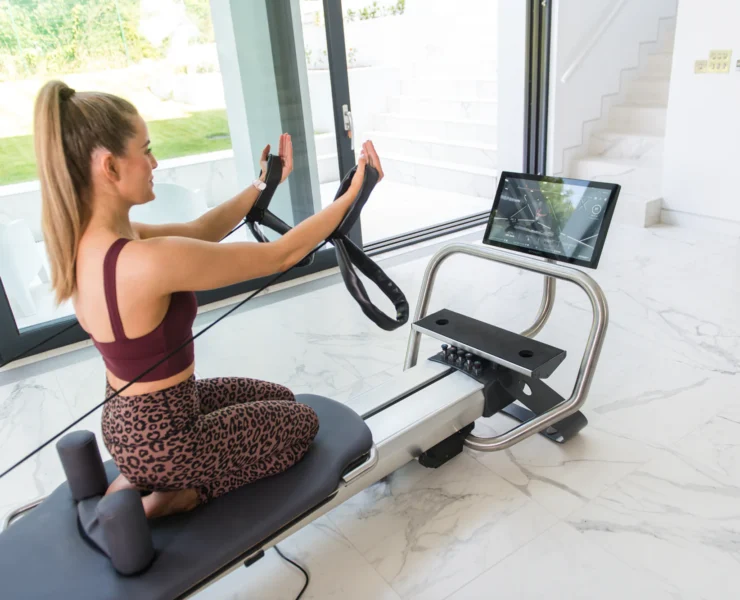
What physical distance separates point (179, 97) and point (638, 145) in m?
3.39

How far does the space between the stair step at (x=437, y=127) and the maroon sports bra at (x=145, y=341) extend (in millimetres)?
5148

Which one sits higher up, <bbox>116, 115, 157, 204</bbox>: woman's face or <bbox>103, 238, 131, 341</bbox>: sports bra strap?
<bbox>116, 115, 157, 204</bbox>: woman's face

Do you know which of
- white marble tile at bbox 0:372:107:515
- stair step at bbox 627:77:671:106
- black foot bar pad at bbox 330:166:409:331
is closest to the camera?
black foot bar pad at bbox 330:166:409:331

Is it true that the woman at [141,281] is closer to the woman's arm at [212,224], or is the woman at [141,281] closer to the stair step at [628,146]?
the woman's arm at [212,224]

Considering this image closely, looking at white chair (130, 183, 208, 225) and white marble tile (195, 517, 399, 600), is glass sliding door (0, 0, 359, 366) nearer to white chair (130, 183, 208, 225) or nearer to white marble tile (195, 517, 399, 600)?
white chair (130, 183, 208, 225)

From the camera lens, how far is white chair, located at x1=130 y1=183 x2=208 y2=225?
3.23m

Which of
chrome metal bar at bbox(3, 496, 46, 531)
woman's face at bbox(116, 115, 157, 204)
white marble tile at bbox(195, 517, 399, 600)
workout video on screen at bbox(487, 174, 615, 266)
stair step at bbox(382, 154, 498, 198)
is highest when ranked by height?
woman's face at bbox(116, 115, 157, 204)

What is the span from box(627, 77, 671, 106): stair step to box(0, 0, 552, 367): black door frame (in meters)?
0.89

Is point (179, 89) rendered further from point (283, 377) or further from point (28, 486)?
point (28, 486)

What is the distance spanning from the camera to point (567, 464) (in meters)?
2.02

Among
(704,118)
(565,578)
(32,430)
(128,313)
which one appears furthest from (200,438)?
(704,118)

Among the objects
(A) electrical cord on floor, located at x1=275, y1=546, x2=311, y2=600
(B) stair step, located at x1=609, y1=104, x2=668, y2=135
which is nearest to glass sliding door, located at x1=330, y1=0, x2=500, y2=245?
(B) stair step, located at x1=609, y1=104, x2=668, y2=135

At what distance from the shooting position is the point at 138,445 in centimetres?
134

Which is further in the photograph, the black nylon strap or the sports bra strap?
the black nylon strap
